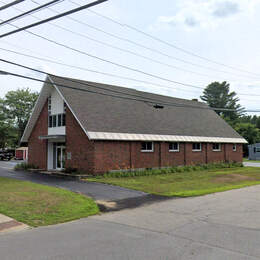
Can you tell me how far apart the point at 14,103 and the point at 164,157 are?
46.7m

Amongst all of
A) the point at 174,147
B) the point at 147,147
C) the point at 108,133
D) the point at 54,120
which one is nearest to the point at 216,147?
the point at 174,147

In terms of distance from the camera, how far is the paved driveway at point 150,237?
5.68 m

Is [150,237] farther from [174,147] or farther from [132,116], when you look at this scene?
[174,147]

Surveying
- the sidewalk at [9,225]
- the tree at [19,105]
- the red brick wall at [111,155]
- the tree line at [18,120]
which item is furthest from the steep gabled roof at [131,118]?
the tree at [19,105]

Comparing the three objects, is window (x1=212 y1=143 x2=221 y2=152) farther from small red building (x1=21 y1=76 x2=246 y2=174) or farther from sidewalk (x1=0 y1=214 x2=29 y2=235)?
sidewalk (x1=0 y1=214 x2=29 y2=235)

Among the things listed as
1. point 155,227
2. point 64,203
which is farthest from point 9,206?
point 155,227

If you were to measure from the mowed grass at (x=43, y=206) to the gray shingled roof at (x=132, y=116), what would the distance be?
789 cm

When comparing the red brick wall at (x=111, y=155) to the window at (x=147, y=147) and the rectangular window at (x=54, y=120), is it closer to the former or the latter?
the window at (x=147, y=147)

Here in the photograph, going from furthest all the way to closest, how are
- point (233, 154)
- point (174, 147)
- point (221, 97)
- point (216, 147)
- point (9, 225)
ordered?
point (221, 97), point (233, 154), point (216, 147), point (174, 147), point (9, 225)

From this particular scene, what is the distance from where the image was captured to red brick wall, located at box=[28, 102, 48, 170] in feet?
84.4

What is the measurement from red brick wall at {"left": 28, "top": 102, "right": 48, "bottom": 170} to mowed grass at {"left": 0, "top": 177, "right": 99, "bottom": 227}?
12511mm

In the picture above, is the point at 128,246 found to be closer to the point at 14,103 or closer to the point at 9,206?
the point at 9,206

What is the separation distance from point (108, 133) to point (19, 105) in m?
47.0

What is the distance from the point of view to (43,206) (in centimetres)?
1027
